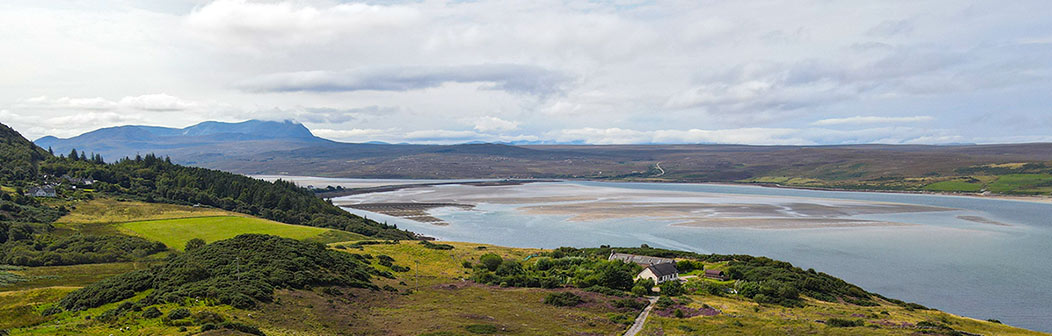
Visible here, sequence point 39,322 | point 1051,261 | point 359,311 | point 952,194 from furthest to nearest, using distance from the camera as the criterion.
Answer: point 952,194 → point 1051,261 → point 359,311 → point 39,322

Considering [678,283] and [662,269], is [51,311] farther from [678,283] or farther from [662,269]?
[662,269]

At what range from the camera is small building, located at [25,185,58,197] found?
318ft

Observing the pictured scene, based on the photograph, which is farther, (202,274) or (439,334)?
(202,274)

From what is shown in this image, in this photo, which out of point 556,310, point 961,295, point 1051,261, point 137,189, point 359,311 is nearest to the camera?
point 359,311

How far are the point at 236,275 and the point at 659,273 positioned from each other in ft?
120

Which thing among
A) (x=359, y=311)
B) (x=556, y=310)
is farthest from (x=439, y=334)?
(x=556, y=310)

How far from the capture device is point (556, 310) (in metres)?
41.8

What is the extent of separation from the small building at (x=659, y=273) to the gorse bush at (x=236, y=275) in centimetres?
2573

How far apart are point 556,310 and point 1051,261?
7537cm

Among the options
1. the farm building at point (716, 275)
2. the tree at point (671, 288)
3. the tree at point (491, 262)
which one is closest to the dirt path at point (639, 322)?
the tree at point (671, 288)

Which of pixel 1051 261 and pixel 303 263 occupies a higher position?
pixel 303 263

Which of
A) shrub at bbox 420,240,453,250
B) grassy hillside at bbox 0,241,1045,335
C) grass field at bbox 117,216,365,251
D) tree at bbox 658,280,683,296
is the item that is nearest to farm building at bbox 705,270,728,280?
grassy hillside at bbox 0,241,1045,335

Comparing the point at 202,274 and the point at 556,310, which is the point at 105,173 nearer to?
the point at 202,274

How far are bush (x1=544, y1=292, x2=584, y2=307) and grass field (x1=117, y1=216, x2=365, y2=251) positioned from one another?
48.4m
